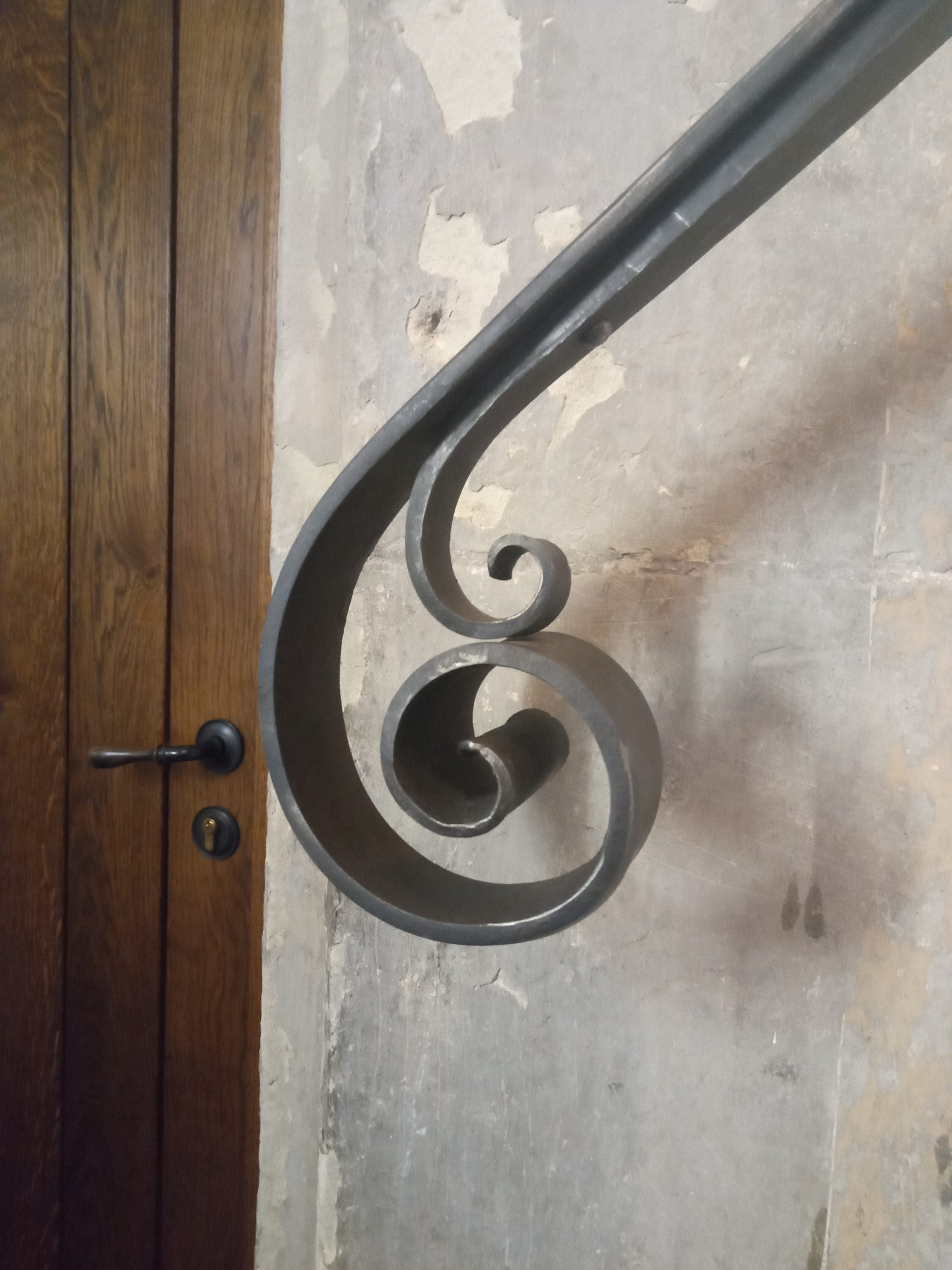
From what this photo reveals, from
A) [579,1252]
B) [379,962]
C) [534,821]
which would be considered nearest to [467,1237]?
[579,1252]

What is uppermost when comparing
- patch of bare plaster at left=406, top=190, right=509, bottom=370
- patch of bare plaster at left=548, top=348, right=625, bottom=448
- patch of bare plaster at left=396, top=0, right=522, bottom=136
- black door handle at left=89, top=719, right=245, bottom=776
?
patch of bare plaster at left=396, top=0, right=522, bottom=136

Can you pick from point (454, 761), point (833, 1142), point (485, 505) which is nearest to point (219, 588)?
point (485, 505)

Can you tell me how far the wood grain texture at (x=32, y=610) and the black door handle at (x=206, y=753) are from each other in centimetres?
11

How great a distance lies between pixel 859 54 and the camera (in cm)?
30

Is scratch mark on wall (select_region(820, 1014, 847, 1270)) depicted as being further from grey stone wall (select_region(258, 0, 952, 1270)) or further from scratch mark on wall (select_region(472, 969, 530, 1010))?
scratch mark on wall (select_region(472, 969, 530, 1010))

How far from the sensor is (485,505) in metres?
0.58

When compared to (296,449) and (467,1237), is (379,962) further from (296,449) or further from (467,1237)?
(296,449)

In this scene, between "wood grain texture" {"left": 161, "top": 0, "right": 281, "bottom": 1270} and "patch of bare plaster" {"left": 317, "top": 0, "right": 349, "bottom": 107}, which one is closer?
"patch of bare plaster" {"left": 317, "top": 0, "right": 349, "bottom": 107}

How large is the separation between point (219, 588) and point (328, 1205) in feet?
1.98

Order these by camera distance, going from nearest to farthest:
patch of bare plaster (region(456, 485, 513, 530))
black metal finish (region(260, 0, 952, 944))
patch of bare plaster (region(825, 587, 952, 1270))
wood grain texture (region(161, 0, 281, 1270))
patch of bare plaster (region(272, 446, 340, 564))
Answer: black metal finish (region(260, 0, 952, 944)), patch of bare plaster (region(825, 587, 952, 1270)), patch of bare plaster (region(456, 485, 513, 530)), patch of bare plaster (region(272, 446, 340, 564)), wood grain texture (region(161, 0, 281, 1270))

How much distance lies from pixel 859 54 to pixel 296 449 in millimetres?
511

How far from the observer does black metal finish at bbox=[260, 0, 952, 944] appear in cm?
32

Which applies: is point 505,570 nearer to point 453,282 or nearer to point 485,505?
point 485,505

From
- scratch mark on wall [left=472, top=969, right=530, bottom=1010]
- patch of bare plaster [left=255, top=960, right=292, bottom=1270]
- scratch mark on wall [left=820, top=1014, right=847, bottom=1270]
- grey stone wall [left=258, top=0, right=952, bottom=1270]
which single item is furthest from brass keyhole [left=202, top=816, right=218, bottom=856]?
scratch mark on wall [left=820, top=1014, right=847, bottom=1270]
